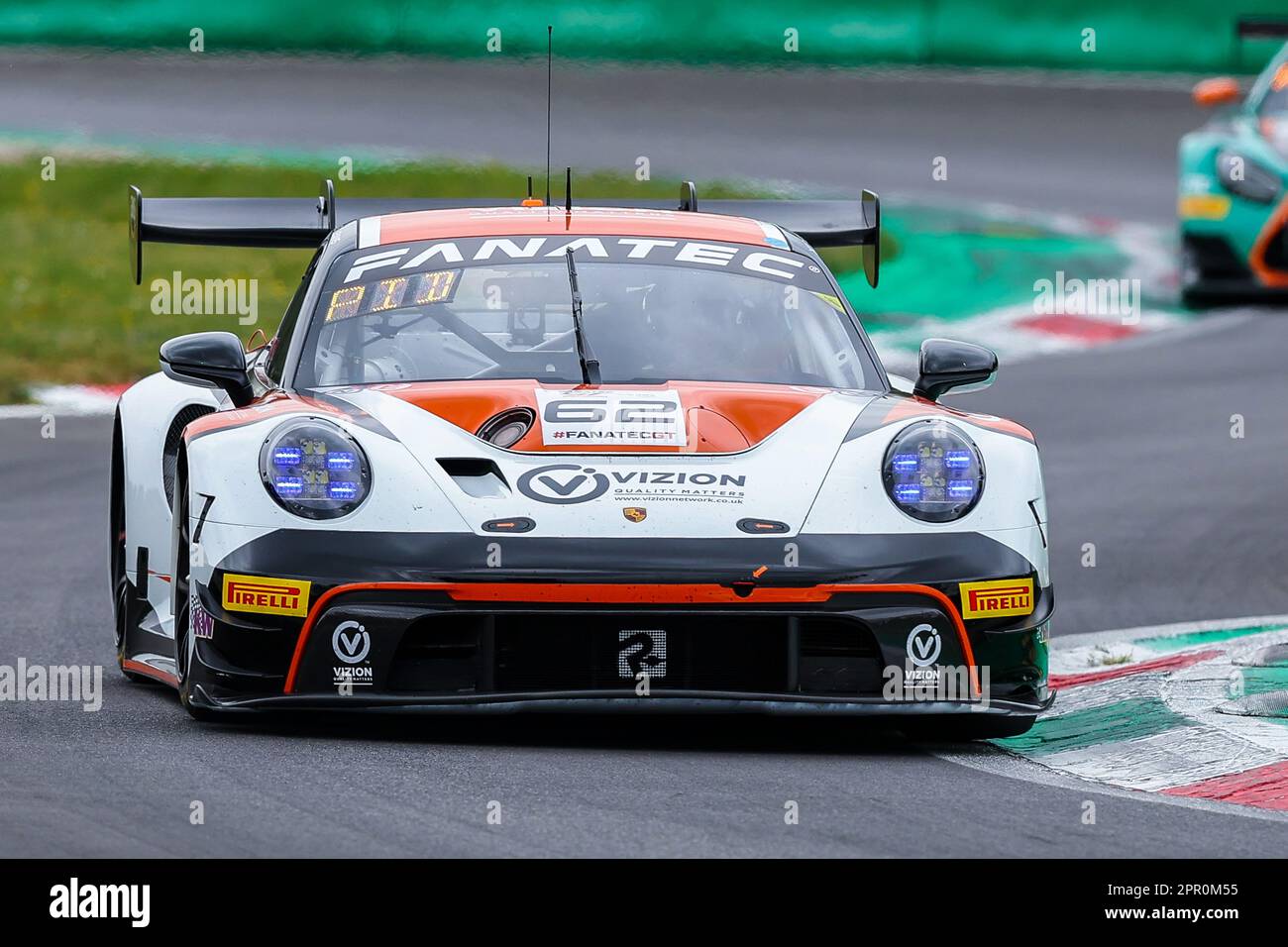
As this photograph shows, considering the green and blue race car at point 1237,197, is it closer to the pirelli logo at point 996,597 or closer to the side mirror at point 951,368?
the side mirror at point 951,368

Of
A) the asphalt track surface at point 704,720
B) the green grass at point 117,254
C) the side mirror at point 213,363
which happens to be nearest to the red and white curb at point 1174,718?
the asphalt track surface at point 704,720

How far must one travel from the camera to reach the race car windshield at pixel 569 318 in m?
6.68

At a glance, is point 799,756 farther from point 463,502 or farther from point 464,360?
point 464,360

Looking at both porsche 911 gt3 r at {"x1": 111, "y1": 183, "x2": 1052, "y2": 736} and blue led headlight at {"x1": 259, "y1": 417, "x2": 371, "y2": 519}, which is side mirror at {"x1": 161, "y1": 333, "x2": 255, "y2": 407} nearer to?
porsche 911 gt3 r at {"x1": 111, "y1": 183, "x2": 1052, "y2": 736}

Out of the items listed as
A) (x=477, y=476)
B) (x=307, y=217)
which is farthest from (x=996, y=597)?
(x=307, y=217)

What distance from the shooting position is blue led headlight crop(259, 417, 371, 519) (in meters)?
5.90

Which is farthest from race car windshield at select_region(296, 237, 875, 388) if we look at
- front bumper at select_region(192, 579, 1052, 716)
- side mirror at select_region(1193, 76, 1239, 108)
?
side mirror at select_region(1193, 76, 1239, 108)

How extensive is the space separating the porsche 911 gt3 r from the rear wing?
1.26m

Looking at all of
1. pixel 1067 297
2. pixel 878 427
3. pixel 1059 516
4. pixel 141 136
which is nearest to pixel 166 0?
pixel 141 136

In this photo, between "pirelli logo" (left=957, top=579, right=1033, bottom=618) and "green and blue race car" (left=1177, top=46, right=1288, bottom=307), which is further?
"green and blue race car" (left=1177, top=46, right=1288, bottom=307)

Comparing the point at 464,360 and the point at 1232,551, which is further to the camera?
the point at 1232,551

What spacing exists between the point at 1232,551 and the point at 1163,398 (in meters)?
3.40

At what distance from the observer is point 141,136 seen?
62.6ft

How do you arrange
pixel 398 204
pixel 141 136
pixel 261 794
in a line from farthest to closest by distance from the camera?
pixel 141 136 < pixel 398 204 < pixel 261 794
